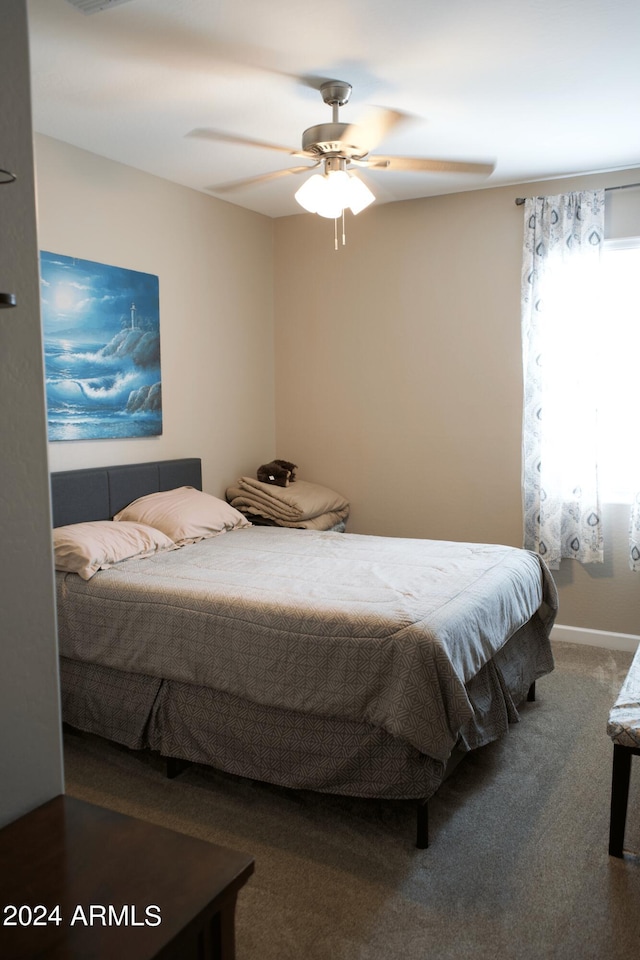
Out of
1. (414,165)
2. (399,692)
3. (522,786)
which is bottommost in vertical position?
(522,786)

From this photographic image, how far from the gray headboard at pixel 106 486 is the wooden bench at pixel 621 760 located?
2.45 meters

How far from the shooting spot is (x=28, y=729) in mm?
1327

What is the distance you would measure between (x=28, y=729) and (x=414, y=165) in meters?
2.64

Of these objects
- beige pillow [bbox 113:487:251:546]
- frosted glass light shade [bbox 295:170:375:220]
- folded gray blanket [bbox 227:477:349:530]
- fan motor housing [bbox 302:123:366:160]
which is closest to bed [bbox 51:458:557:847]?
beige pillow [bbox 113:487:251:546]

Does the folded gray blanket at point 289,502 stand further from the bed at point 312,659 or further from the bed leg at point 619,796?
the bed leg at point 619,796

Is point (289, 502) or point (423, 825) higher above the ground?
point (289, 502)

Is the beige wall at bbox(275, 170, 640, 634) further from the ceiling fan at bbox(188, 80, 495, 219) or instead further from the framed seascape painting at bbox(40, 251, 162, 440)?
the ceiling fan at bbox(188, 80, 495, 219)

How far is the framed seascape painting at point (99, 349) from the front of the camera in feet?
11.6

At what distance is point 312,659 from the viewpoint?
2.42m

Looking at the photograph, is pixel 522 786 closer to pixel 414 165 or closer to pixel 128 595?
pixel 128 595

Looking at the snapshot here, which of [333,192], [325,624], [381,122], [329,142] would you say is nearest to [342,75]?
[329,142]

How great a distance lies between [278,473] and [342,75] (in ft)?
8.04

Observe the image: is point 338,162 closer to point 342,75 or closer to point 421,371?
point 342,75

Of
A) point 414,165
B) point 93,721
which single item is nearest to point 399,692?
point 93,721
